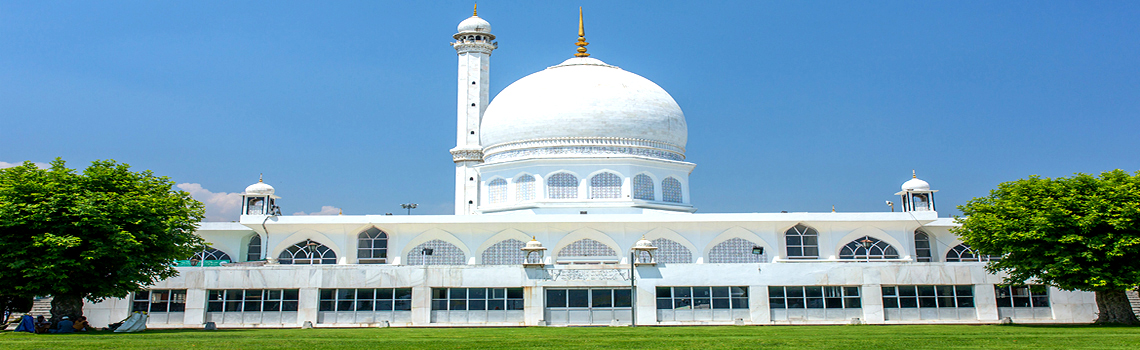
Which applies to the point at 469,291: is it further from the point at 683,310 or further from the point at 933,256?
the point at 933,256

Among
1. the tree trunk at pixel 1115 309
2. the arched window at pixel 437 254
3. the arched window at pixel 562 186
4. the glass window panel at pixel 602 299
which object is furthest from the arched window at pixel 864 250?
the arched window at pixel 437 254

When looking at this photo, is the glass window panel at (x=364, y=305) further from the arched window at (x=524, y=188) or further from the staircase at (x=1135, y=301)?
the staircase at (x=1135, y=301)

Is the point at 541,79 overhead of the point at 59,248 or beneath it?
overhead

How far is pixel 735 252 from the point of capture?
37.8 m

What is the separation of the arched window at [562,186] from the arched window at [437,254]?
18.1 ft

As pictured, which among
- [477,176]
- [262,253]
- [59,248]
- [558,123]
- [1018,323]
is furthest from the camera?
[477,176]

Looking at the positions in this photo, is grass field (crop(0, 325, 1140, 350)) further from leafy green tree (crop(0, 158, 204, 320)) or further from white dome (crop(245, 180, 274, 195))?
white dome (crop(245, 180, 274, 195))

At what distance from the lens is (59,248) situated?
25.0 m

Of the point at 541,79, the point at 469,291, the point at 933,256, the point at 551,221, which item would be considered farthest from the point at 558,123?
the point at 933,256

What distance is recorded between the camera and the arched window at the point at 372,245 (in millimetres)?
38031

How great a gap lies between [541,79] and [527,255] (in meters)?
12.5

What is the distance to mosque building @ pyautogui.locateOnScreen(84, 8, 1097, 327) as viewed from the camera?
3241 centimetres

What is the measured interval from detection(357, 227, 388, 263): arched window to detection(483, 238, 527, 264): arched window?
453 centimetres

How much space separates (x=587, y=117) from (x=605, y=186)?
12.1 feet
